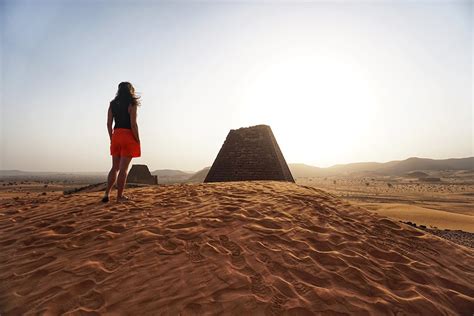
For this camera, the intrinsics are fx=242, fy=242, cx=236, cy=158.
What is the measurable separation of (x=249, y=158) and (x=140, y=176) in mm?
11120

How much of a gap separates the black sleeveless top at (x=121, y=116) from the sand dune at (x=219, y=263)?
5.03 ft

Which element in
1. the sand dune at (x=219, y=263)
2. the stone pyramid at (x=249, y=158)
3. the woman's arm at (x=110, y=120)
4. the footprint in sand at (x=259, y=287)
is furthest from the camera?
the stone pyramid at (x=249, y=158)

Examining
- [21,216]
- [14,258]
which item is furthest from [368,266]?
[21,216]

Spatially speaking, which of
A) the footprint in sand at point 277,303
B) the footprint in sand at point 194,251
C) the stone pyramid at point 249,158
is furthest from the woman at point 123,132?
the stone pyramid at point 249,158

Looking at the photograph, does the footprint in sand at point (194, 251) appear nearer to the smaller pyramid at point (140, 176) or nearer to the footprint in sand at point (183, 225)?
the footprint in sand at point (183, 225)

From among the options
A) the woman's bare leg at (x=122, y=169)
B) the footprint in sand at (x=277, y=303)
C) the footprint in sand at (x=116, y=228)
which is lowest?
the footprint in sand at (x=277, y=303)

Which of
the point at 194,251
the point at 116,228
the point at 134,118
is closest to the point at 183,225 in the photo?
the point at 194,251

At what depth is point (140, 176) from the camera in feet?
62.1

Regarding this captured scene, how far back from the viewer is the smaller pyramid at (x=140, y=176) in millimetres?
18625

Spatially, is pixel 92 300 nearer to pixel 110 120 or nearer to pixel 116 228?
pixel 116 228

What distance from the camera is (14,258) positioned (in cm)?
282

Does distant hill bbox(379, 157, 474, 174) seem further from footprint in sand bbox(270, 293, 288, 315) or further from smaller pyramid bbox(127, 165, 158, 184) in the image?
footprint in sand bbox(270, 293, 288, 315)

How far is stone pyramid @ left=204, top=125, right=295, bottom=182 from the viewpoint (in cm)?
1106

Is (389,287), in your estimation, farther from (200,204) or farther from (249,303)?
(200,204)
